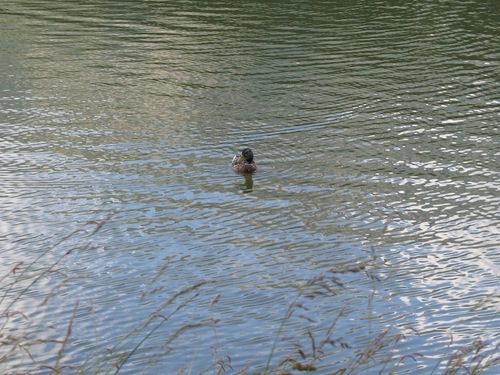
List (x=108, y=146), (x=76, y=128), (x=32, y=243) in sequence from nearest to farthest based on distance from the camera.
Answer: (x=32, y=243) → (x=108, y=146) → (x=76, y=128)

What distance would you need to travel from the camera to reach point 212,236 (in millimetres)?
12094

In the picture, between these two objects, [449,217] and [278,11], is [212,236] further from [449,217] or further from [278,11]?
[278,11]

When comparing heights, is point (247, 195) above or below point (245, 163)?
below

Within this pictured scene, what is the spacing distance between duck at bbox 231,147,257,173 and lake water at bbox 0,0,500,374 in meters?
0.16

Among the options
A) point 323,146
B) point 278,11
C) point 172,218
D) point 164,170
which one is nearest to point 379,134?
point 323,146

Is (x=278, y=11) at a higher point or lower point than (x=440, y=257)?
higher

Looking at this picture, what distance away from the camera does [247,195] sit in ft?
45.5

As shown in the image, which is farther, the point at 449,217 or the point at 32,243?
the point at 449,217

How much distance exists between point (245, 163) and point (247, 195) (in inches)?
29.5

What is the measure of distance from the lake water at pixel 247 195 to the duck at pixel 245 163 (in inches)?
6.1

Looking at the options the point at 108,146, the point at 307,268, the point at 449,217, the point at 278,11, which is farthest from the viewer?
the point at 278,11

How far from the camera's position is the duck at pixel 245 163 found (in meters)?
14.3

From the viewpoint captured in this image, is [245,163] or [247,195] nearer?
[247,195]

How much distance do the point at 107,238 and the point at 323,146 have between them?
5062 millimetres
